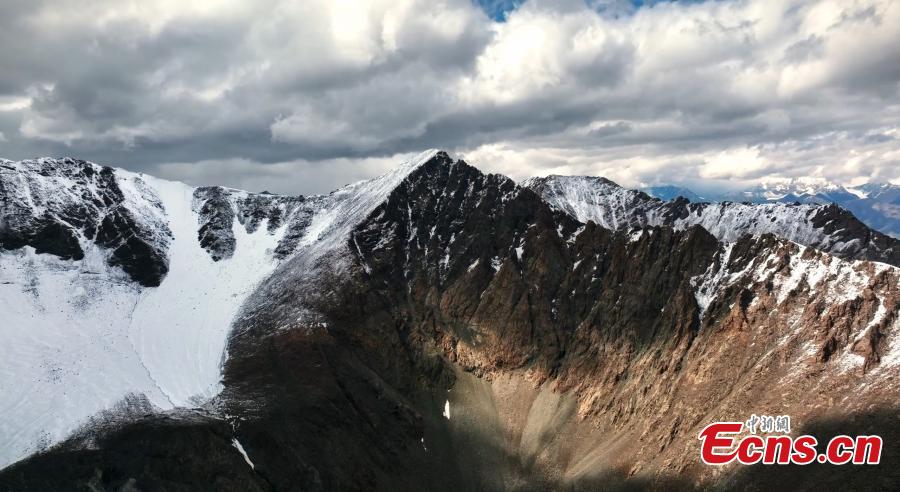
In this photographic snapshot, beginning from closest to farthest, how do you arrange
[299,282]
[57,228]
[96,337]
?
[96,337], [299,282], [57,228]

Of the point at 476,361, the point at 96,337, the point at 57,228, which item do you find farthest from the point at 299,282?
the point at 57,228

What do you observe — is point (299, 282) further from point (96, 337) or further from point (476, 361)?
point (476, 361)

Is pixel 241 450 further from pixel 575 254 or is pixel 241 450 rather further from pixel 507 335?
pixel 575 254

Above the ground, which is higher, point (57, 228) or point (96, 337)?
point (57, 228)

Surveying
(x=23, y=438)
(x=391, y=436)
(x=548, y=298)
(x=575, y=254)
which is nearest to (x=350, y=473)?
(x=391, y=436)

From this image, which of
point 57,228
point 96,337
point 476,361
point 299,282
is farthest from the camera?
point 57,228

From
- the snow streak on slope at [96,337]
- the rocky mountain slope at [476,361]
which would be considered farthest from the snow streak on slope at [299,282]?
the snow streak on slope at [96,337]
